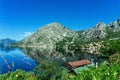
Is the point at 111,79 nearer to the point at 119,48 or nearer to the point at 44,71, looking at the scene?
the point at 44,71

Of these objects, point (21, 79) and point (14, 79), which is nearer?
point (14, 79)

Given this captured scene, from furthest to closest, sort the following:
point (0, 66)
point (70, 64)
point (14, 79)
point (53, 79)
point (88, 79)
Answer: point (70, 64)
point (53, 79)
point (88, 79)
point (14, 79)
point (0, 66)

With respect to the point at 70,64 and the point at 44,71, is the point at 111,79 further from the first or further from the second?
the point at 70,64

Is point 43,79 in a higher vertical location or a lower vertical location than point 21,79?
lower

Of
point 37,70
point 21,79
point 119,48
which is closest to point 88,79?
point 21,79

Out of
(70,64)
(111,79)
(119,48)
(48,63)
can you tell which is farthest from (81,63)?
(111,79)

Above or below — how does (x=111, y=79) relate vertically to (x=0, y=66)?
below

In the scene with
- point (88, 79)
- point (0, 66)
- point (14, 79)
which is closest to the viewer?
point (0, 66)

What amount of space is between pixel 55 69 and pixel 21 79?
27.8m

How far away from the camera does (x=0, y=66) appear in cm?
1007

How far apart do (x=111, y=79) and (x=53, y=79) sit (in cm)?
2624

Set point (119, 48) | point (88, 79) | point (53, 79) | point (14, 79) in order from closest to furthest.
Answer: point (14, 79)
point (88, 79)
point (53, 79)
point (119, 48)

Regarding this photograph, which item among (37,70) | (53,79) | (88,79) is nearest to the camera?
(88,79)

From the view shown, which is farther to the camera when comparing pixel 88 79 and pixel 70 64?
pixel 70 64
